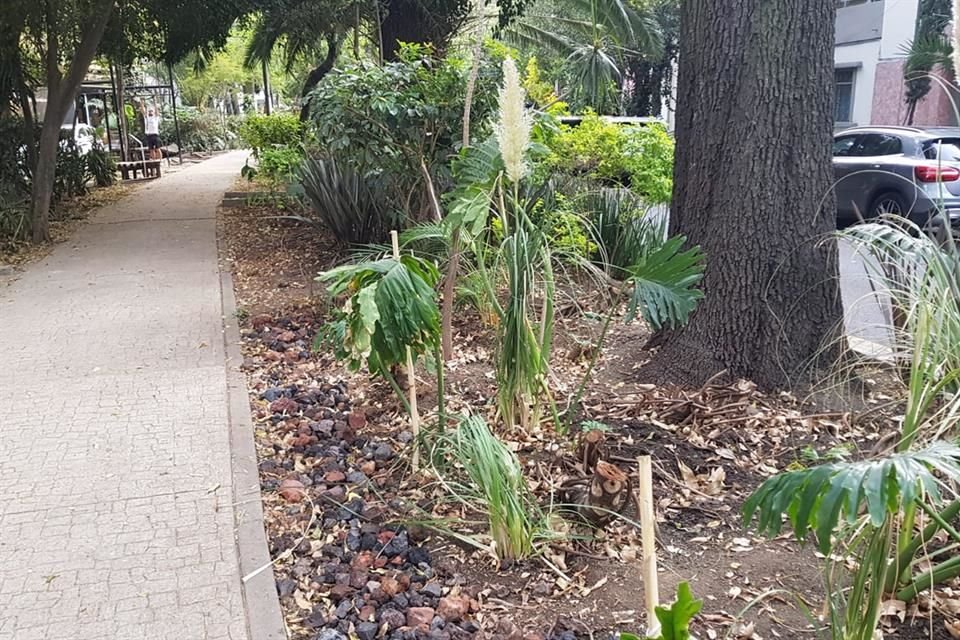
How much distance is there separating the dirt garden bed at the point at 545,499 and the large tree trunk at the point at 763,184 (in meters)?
0.29

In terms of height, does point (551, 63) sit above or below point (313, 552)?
above

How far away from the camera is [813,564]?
2.88 meters

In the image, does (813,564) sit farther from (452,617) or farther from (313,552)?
(313,552)

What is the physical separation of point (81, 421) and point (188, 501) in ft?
4.55

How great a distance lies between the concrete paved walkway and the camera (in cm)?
297

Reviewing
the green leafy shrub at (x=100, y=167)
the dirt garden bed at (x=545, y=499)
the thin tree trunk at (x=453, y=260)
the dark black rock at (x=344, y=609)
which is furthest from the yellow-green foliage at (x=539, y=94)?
the green leafy shrub at (x=100, y=167)

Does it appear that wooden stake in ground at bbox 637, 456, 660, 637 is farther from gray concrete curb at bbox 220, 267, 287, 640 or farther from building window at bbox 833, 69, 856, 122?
building window at bbox 833, 69, 856, 122

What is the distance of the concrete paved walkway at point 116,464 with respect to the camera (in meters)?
2.97

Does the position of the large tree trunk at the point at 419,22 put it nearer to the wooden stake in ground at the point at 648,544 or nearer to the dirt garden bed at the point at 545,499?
the dirt garden bed at the point at 545,499

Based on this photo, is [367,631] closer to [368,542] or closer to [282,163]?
[368,542]

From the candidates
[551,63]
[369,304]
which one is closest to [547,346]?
[369,304]

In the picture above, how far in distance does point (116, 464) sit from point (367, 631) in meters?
2.07

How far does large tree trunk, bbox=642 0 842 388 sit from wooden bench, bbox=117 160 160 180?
657 inches

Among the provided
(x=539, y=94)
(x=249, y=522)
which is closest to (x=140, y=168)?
(x=539, y=94)
